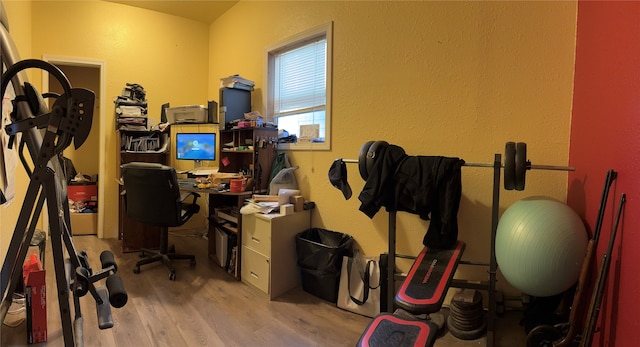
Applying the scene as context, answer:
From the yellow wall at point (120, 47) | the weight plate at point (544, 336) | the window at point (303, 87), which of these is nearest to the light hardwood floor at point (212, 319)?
the weight plate at point (544, 336)

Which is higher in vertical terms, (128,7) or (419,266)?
(128,7)

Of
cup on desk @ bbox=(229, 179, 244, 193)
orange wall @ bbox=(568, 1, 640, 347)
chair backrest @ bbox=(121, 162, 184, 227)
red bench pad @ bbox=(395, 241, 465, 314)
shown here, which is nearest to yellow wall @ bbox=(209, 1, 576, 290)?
orange wall @ bbox=(568, 1, 640, 347)

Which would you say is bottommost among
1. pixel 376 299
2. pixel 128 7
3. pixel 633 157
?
pixel 376 299

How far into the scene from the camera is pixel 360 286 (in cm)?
236

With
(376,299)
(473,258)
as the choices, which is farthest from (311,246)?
(473,258)

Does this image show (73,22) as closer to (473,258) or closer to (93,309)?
(93,309)

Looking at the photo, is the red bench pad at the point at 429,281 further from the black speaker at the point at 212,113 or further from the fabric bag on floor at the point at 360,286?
the black speaker at the point at 212,113

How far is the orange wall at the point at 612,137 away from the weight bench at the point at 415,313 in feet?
2.18

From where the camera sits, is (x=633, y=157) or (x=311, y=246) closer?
(x=633, y=157)

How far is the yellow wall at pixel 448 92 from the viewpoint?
200 cm

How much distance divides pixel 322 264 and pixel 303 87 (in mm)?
1733

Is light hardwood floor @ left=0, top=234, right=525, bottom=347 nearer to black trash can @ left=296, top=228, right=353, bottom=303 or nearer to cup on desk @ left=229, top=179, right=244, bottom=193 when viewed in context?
black trash can @ left=296, top=228, right=353, bottom=303

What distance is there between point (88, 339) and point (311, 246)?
1.47 meters

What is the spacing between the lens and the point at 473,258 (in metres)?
2.22
